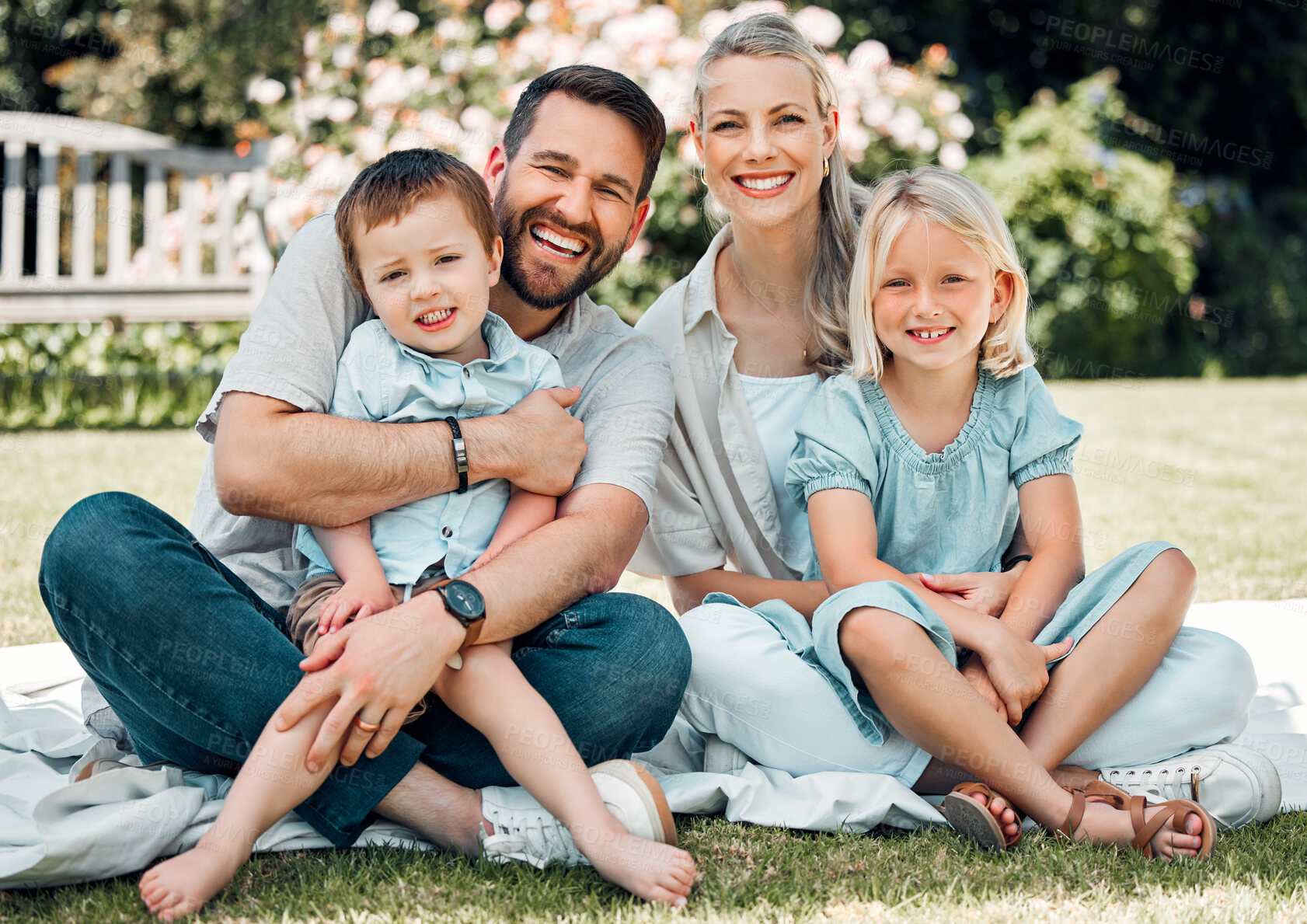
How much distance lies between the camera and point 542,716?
6.82 feet

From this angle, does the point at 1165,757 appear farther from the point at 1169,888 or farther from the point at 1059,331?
the point at 1059,331

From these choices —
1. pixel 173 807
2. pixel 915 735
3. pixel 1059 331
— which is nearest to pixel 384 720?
pixel 173 807

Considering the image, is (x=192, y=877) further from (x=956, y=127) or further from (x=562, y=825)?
(x=956, y=127)

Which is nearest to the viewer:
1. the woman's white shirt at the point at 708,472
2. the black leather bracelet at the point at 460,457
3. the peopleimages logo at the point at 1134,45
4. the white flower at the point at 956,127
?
the black leather bracelet at the point at 460,457

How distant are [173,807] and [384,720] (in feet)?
1.46

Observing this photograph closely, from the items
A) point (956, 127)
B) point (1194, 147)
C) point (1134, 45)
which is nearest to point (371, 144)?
point (956, 127)

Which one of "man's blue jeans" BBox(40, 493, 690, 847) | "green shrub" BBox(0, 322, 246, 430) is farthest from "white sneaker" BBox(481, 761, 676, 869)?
"green shrub" BBox(0, 322, 246, 430)

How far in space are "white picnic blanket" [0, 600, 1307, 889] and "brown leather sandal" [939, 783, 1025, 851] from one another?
0.13 meters

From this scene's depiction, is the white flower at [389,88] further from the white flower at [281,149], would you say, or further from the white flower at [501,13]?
the white flower at [501,13]

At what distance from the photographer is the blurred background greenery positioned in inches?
301

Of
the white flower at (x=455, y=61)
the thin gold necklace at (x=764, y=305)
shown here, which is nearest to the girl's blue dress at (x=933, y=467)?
the thin gold necklace at (x=764, y=305)

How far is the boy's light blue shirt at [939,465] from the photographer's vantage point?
2.69 meters

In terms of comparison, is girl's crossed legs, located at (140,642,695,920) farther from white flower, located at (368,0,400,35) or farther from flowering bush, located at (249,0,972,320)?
white flower, located at (368,0,400,35)

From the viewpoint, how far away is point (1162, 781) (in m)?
2.39
